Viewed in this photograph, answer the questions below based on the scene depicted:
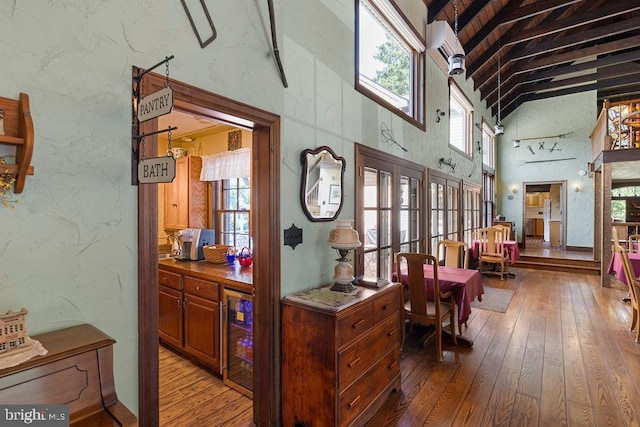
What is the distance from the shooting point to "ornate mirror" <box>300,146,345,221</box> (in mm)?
2246

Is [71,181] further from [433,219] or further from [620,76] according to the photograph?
[620,76]

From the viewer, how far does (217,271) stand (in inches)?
109

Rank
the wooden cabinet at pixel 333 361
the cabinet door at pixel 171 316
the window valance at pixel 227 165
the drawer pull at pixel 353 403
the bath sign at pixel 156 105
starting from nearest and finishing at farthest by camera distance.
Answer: the bath sign at pixel 156 105 → the wooden cabinet at pixel 333 361 → the drawer pull at pixel 353 403 → the cabinet door at pixel 171 316 → the window valance at pixel 227 165

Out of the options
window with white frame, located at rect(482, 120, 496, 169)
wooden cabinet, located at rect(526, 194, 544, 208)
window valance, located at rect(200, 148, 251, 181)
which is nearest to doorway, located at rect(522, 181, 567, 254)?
wooden cabinet, located at rect(526, 194, 544, 208)

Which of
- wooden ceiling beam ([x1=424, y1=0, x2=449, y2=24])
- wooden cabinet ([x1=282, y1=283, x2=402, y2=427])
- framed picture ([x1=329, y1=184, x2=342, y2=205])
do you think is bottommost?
wooden cabinet ([x1=282, y1=283, x2=402, y2=427])

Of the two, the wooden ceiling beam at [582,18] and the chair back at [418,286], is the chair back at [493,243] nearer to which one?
the wooden ceiling beam at [582,18]

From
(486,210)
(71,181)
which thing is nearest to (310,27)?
(71,181)

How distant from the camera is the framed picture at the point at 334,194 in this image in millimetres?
2504

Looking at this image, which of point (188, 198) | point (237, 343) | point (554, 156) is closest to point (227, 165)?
point (188, 198)

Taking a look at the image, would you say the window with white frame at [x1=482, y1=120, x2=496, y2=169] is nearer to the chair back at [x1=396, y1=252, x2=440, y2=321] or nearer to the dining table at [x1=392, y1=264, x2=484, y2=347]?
the dining table at [x1=392, y1=264, x2=484, y2=347]

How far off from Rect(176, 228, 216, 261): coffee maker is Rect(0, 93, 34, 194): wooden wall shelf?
2.30 metres

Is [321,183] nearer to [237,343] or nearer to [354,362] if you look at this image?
[354,362]

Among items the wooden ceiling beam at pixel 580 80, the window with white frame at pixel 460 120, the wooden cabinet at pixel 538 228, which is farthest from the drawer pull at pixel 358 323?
the wooden cabinet at pixel 538 228

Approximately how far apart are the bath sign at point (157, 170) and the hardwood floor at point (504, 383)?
5.81 feet
